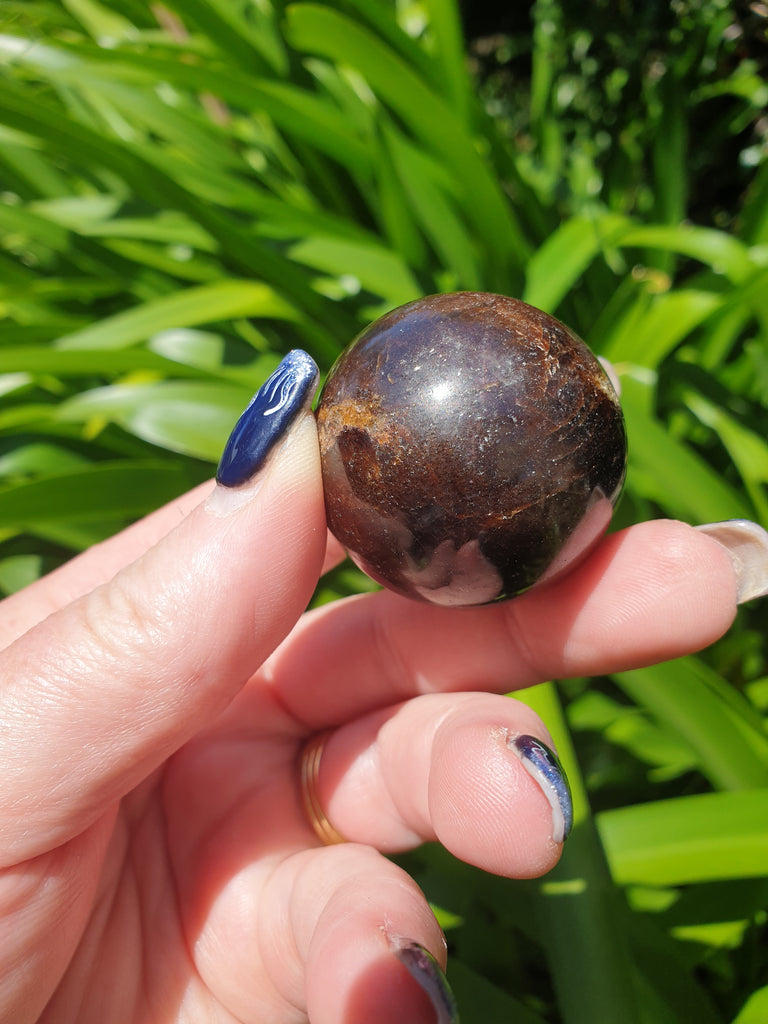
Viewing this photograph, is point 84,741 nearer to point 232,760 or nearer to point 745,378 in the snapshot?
point 232,760

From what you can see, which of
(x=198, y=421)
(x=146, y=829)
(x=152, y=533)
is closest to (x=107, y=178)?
(x=198, y=421)

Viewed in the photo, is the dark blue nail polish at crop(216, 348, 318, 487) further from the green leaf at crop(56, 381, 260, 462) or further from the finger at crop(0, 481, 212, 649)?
the green leaf at crop(56, 381, 260, 462)

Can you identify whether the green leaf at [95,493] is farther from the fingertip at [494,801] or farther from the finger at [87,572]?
the fingertip at [494,801]

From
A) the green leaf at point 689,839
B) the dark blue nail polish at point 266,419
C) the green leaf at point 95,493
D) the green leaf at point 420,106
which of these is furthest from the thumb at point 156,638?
the green leaf at point 420,106

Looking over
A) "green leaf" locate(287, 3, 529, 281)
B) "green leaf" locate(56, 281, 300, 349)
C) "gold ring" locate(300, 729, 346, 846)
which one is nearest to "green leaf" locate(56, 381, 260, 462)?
"green leaf" locate(56, 281, 300, 349)

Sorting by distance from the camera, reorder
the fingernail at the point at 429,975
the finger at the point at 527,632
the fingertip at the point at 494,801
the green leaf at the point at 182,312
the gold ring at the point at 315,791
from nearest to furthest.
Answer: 1. the fingernail at the point at 429,975
2. the fingertip at the point at 494,801
3. the finger at the point at 527,632
4. the gold ring at the point at 315,791
5. the green leaf at the point at 182,312

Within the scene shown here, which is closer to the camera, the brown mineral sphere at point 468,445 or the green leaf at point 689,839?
the brown mineral sphere at point 468,445

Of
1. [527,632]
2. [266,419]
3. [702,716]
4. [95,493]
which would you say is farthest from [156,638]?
[702,716]
